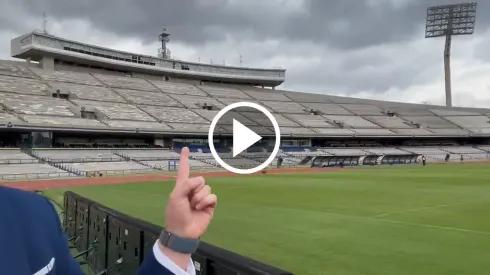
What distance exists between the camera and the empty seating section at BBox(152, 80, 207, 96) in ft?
275

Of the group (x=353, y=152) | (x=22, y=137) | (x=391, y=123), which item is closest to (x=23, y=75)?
(x=22, y=137)

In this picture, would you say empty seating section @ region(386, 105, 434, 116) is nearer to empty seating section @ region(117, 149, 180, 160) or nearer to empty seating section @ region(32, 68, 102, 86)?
empty seating section @ region(117, 149, 180, 160)

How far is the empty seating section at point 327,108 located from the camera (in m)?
90.9

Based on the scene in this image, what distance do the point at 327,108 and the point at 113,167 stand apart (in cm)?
5272

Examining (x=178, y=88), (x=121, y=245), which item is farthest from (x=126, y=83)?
(x=121, y=245)

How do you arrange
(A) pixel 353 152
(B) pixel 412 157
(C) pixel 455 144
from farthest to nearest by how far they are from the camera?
(C) pixel 455 144 → (A) pixel 353 152 → (B) pixel 412 157

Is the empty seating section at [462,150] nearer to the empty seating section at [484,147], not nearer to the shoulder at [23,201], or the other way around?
the empty seating section at [484,147]

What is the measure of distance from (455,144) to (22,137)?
7594cm

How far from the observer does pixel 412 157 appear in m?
65.6

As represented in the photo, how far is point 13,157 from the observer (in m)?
48.4

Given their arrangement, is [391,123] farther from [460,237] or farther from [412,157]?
[460,237]

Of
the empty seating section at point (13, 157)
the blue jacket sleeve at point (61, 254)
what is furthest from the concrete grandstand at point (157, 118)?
the blue jacket sleeve at point (61, 254)

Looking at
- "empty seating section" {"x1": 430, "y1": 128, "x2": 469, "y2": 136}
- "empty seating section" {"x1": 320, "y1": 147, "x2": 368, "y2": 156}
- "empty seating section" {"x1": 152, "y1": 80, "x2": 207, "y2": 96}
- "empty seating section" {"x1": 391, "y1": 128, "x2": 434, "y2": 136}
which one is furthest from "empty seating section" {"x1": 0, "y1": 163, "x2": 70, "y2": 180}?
"empty seating section" {"x1": 430, "y1": 128, "x2": 469, "y2": 136}

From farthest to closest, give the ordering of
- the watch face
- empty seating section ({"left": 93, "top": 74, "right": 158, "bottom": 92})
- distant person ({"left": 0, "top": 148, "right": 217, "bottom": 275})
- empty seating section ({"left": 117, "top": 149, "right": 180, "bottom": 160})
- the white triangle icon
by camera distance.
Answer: empty seating section ({"left": 93, "top": 74, "right": 158, "bottom": 92}) → empty seating section ({"left": 117, "top": 149, "right": 180, "bottom": 160}) → the white triangle icon → the watch face → distant person ({"left": 0, "top": 148, "right": 217, "bottom": 275})
